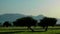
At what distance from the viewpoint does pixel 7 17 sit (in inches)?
124

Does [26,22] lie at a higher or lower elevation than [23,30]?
higher

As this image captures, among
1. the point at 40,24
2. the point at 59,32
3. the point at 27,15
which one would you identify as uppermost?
the point at 27,15

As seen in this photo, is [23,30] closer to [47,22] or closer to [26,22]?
[26,22]

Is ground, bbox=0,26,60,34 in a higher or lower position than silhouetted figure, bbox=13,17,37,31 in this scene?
lower

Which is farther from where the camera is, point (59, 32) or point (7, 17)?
point (59, 32)

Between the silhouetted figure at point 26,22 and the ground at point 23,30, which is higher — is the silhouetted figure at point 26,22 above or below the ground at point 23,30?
above

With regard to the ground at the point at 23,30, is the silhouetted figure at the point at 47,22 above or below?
above

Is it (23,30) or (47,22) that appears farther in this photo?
(47,22)

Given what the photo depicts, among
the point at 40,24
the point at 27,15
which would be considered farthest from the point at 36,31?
the point at 27,15

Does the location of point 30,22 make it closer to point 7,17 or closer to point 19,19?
point 19,19

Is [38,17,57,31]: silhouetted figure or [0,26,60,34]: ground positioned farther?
[38,17,57,31]: silhouetted figure

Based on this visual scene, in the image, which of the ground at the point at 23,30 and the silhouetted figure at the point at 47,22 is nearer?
the ground at the point at 23,30

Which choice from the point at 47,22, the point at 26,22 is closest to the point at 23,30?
the point at 26,22

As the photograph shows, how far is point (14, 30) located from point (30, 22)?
0.39 metres
